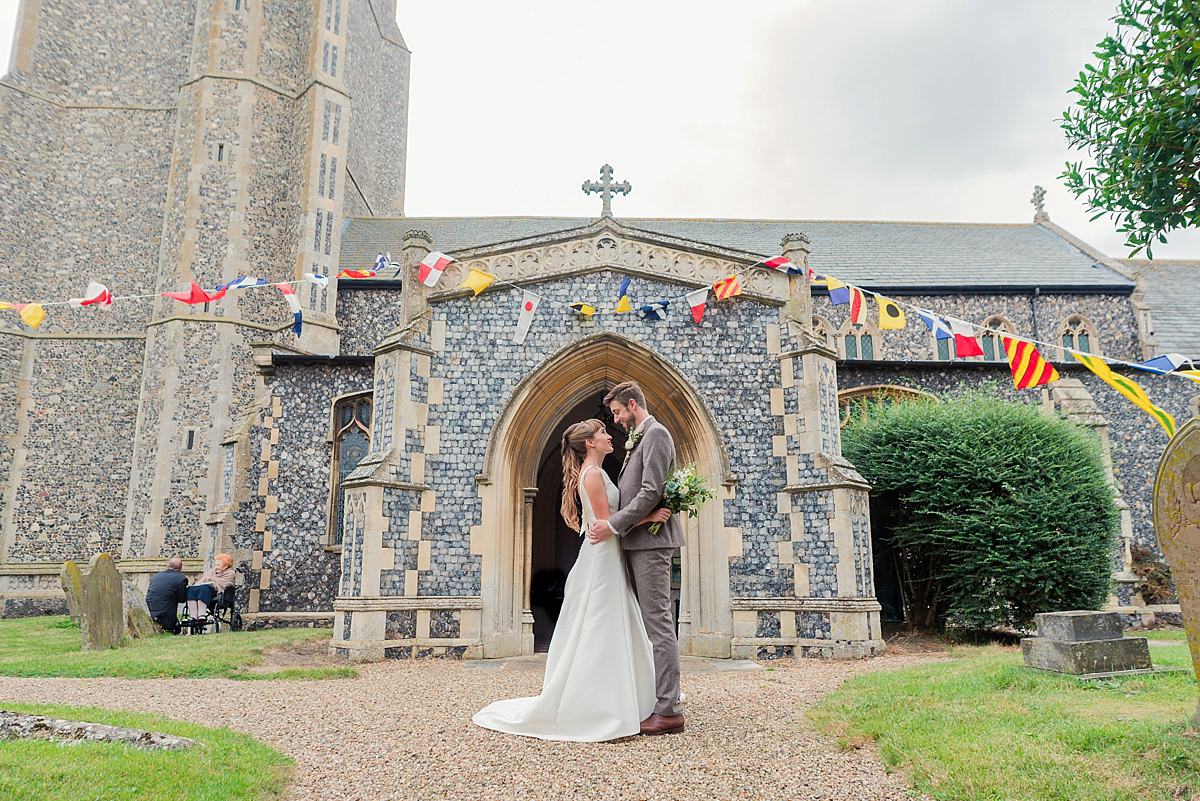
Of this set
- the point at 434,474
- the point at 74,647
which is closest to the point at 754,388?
the point at 434,474

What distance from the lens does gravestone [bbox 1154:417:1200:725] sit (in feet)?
12.1

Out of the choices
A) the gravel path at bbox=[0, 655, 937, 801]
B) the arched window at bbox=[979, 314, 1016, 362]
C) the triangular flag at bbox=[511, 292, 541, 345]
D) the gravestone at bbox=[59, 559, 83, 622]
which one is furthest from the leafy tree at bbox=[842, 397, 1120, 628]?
the gravestone at bbox=[59, 559, 83, 622]

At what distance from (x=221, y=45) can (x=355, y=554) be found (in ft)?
53.4

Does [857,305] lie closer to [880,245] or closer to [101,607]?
[101,607]

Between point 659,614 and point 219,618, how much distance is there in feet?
31.3

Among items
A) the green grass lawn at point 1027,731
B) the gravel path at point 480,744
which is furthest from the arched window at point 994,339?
the gravel path at point 480,744

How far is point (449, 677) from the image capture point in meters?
7.46

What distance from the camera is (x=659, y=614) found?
4613 millimetres

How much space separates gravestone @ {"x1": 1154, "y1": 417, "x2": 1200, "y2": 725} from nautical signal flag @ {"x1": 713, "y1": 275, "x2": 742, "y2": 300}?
6199 mm

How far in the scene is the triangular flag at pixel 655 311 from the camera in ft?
32.2

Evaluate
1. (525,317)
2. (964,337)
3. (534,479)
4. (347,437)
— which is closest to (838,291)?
(964,337)

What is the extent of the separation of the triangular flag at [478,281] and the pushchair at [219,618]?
20.5ft

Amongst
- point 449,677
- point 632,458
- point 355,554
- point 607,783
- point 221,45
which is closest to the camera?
point 607,783

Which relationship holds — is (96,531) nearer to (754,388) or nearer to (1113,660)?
(754,388)
